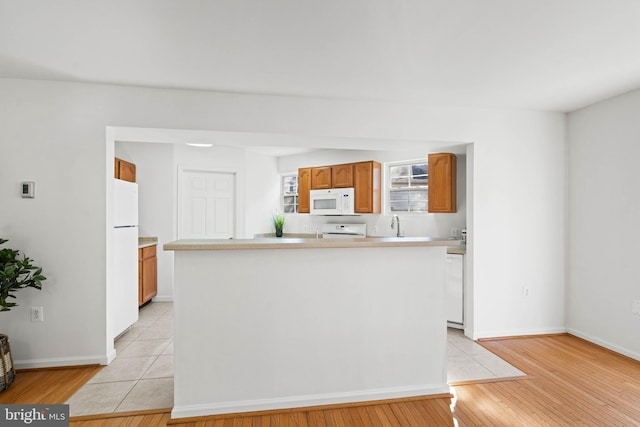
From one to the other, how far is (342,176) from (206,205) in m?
2.21

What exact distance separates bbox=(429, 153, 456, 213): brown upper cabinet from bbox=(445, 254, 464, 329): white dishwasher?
64 cm

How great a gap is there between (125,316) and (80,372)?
0.73m

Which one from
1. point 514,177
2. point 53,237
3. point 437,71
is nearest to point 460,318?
point 514,177

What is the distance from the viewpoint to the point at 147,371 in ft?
9.12

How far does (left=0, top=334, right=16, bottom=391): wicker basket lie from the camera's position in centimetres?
246

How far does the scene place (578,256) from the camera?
3635 mm

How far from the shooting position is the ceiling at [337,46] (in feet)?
6.08

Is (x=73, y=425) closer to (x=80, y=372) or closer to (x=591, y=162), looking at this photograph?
(x=80, y=372)

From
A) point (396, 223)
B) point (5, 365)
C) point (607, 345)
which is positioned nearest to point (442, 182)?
point (396, 223)

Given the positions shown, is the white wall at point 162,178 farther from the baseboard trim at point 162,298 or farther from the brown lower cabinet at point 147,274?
the brown lower cabinet at point 147,274

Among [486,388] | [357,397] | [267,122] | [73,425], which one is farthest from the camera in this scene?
→ [267,122]

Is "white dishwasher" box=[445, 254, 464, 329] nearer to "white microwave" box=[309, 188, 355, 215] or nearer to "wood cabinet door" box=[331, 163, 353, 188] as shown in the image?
"white microwave" box=[309, 188, 355, 215]

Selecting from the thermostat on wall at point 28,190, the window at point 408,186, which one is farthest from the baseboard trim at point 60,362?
the window at point 408,186

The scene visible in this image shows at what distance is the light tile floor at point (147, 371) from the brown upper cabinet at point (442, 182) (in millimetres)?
1470
